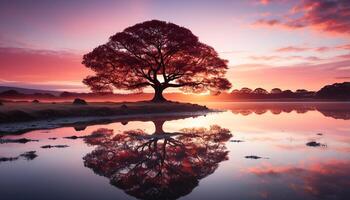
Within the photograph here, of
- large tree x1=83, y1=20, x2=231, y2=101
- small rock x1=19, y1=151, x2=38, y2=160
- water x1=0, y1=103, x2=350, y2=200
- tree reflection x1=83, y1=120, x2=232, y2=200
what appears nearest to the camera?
water x1=0, y1=103, x2=350, y2=200

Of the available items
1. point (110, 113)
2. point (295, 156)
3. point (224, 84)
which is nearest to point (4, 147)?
point (295, 156)

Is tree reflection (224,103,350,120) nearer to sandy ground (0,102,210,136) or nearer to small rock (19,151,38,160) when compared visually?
sandy ground (0,102,210,136)

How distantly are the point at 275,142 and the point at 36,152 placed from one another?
470 inches

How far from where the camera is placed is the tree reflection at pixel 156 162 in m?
8.43

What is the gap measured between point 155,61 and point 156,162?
38886 millimetres

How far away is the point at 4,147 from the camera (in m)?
14.5

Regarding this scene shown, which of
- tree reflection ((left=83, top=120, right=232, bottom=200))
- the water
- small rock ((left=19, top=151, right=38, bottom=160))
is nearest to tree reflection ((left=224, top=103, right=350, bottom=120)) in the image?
the water

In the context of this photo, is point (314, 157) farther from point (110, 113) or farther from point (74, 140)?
point (110, 113)

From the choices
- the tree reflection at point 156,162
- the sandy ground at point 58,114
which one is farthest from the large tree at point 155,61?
the tree reflection at point 156,162

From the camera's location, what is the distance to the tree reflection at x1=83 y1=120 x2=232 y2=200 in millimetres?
8430

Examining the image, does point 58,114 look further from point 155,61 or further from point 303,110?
point 303,110

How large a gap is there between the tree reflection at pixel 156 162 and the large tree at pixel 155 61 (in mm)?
30987

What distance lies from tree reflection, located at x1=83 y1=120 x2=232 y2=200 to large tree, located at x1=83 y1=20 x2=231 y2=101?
102 ft

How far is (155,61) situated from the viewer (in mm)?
49344
